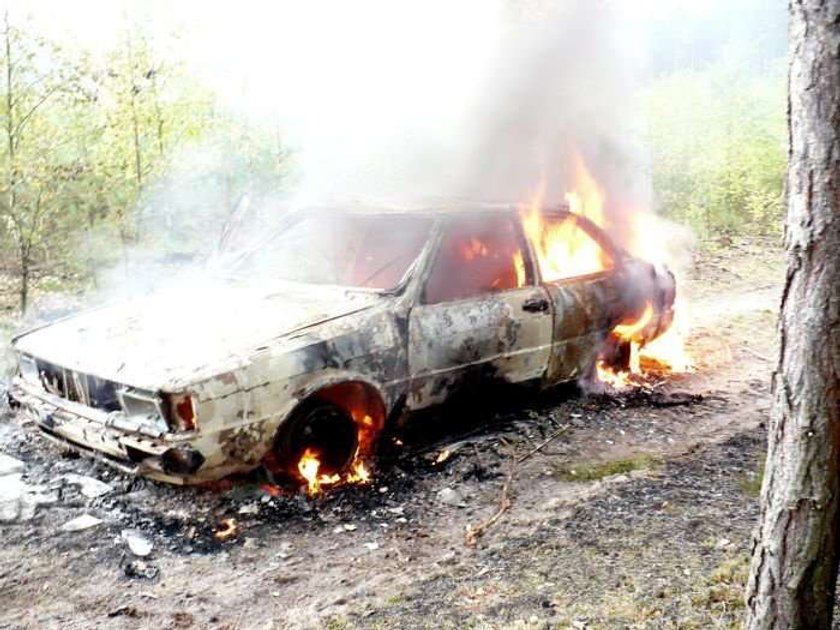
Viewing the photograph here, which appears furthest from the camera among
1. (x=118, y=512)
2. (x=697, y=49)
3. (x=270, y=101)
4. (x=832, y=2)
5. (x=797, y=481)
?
(x=697, y=49)

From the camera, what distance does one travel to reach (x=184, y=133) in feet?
33.3

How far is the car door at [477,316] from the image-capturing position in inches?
191

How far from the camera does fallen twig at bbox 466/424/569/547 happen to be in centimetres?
403

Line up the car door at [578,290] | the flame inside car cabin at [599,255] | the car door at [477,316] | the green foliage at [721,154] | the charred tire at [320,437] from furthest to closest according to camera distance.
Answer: the green foliage at [721,154], the flame inside car cabin at [599,255], the car door at [578,290], the car door at [477,316], the charred tire at [320,437]

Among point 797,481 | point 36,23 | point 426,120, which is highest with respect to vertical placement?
point 36,23

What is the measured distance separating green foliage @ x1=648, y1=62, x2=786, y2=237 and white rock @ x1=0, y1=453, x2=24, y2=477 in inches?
429

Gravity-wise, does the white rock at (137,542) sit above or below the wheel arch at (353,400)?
below

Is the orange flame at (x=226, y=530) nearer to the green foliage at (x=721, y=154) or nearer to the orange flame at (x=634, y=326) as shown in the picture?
the orange flame at (x=634, y=326)

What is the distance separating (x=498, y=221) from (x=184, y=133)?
6.15 m

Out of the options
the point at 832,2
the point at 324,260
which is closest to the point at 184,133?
the point at 324,260

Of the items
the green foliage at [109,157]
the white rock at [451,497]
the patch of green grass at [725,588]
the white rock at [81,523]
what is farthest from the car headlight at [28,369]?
the patch of green grass at [725,588]

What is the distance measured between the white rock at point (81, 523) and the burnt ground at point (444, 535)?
42 millimetres

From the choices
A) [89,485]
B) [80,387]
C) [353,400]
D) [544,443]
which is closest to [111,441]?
[80,387]

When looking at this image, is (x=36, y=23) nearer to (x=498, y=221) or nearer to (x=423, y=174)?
(x=423, y=174)
